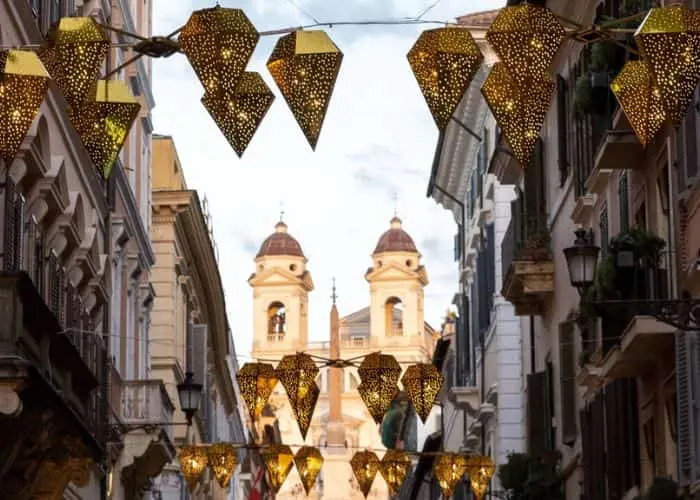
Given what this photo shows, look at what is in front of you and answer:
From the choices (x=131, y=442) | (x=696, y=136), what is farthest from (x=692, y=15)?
(x=131, y=442)

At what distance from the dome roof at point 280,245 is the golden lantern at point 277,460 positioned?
14532 centimetres

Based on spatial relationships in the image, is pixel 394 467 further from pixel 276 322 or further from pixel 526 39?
pixel 276 322

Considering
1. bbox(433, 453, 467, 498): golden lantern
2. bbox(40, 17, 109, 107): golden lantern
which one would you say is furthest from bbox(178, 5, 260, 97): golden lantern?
bbox(433, 453, 467, 498): golden lantern

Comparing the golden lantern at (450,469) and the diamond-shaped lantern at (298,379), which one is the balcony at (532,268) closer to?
the golden lantern at (450,469)

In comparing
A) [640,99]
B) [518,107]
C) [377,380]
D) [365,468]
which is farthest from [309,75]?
[365,468]

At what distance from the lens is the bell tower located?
177250 mm

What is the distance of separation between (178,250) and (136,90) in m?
9.85

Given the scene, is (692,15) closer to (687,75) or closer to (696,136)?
(687,75)

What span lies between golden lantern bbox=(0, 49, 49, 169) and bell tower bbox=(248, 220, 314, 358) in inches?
6310

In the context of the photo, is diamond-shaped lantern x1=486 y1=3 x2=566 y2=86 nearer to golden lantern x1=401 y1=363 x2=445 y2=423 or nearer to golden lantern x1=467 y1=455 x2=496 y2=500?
golden lantern x1=401 y1=363 x2=445 y2=423

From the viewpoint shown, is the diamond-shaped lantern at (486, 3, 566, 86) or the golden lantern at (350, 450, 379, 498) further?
the golden lantern at (350, 450, 379, 498)

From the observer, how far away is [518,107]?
15664mm

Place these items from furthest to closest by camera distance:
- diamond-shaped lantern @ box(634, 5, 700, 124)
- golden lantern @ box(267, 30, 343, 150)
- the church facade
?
the church facade, golden lantern @ box(267, 30, 343, 150), diamond-shaped lantern @ box(634, 5, 700, 124)

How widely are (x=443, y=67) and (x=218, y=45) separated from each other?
5.01ft
